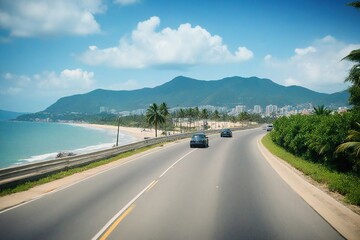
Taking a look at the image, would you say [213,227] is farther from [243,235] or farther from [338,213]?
[338,213]

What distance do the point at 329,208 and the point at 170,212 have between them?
196 inches

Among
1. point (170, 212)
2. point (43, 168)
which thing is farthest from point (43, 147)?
point (170, 212)

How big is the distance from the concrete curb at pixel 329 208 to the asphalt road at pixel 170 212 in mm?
266

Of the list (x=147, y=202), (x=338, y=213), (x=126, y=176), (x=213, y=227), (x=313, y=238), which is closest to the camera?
(x=313, y=238)

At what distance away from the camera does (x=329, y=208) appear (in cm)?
939

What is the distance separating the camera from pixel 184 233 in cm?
727

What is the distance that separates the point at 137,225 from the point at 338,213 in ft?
19.3

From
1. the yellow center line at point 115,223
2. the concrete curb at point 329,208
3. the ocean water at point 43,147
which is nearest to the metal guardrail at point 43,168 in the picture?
the yellow center line at point 115,223

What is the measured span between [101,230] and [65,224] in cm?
122

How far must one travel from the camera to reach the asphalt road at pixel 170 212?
24.0 ft

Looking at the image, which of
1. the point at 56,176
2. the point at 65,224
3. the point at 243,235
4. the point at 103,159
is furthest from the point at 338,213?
the point at 103,159

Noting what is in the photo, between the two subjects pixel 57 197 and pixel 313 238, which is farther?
pixel 57 197

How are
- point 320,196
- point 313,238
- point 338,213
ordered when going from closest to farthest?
point 313,238 → point 338,213 → point 320,196

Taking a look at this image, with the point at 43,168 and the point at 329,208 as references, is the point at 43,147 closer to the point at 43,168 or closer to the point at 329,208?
the point at 43,168
